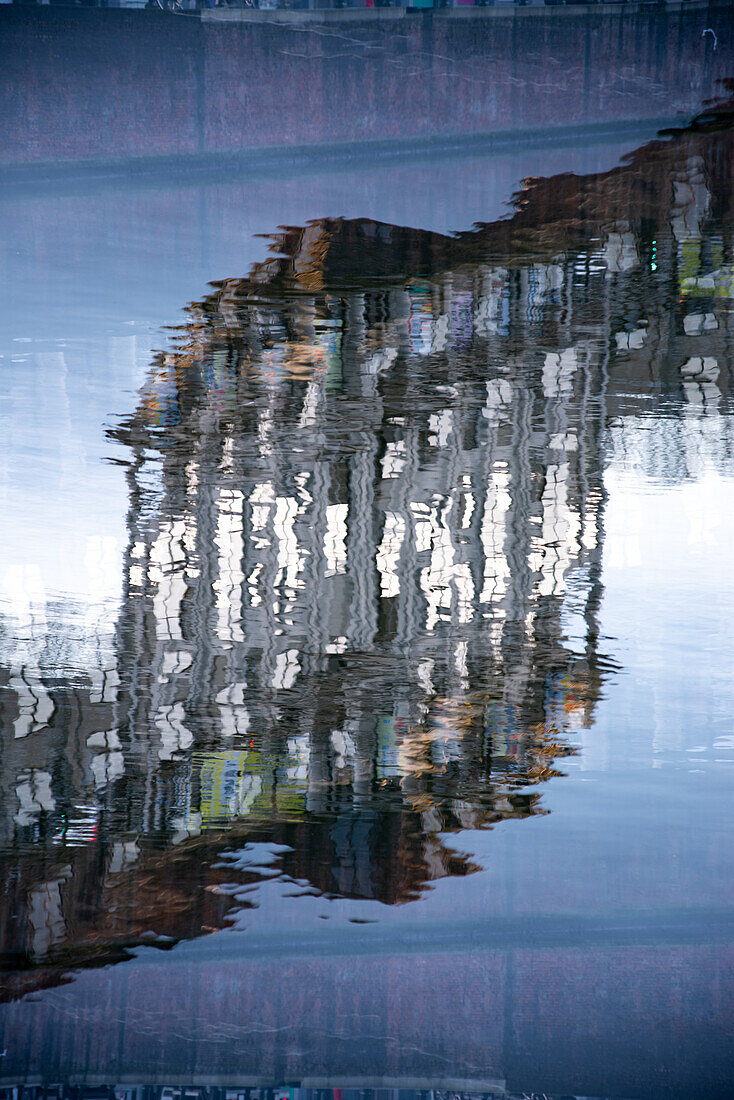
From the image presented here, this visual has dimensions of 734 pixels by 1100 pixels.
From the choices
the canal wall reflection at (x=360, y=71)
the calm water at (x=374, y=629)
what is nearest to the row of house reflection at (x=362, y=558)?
the calm water at (x=374, y=629)

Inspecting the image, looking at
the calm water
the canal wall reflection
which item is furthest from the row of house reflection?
the canal wall reflection

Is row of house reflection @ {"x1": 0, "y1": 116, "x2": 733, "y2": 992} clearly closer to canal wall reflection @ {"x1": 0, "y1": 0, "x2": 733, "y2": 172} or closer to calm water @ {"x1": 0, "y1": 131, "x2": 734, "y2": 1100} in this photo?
calm water @ {"x1": 0, "y1": 131, "x2": 734, "y2": 1100}

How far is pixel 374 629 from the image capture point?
1.35 m

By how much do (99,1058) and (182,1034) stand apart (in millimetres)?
127

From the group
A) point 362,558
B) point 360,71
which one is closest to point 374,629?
point 362,558

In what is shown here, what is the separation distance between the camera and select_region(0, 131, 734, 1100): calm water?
1220 millimetres

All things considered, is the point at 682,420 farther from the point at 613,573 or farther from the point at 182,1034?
the point at 182,1034

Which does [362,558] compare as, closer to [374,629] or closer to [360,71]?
[374,629]

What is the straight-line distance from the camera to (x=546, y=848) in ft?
4.16

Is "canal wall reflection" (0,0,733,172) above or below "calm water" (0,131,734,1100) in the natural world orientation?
above

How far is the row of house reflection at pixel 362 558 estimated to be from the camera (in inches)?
50.3

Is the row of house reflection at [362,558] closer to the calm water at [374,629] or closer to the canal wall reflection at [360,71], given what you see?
the calm water at [374,629]

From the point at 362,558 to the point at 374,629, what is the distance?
0.12 meters

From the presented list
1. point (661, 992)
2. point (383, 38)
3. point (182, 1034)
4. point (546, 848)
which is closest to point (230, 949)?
point (182, 1034)
